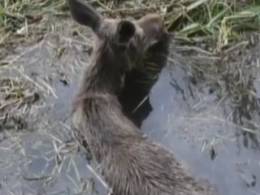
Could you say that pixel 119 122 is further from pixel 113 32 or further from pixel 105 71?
pixel 113 32

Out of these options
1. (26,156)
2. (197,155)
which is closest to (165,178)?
(197,155)

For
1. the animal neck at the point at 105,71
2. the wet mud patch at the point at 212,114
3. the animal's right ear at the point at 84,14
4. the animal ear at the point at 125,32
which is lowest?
the wet mud patch at the point at 212,114

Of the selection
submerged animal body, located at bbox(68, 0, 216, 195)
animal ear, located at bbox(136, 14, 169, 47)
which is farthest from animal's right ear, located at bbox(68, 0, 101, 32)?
animal ear, located at bbox(136, 14, 169, 47)

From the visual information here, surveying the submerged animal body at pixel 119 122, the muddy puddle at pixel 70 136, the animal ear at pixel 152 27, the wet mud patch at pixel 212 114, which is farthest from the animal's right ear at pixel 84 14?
the wet mud patch at pixel 212 114

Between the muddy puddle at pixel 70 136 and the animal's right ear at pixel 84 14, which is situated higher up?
the animal's right ear at pixel 84 14

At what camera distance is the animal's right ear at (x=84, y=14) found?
6.64 m

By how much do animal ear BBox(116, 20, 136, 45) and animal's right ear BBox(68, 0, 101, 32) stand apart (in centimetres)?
24

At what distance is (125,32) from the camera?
6.47 meters

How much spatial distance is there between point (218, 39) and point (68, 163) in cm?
160

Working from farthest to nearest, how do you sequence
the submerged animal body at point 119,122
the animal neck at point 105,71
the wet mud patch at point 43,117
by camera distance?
1. the animal neck at point 105,71
2. the wet mud patch at point 43,117
3. the submerged animal body at point 119,122

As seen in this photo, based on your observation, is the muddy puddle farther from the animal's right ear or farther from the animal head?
the animal's right ear

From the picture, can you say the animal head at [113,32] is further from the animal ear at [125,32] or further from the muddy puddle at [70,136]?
the muddy puddle at [70,136]

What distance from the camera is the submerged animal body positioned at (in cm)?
583

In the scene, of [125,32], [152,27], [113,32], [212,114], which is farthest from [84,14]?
[212,114]
